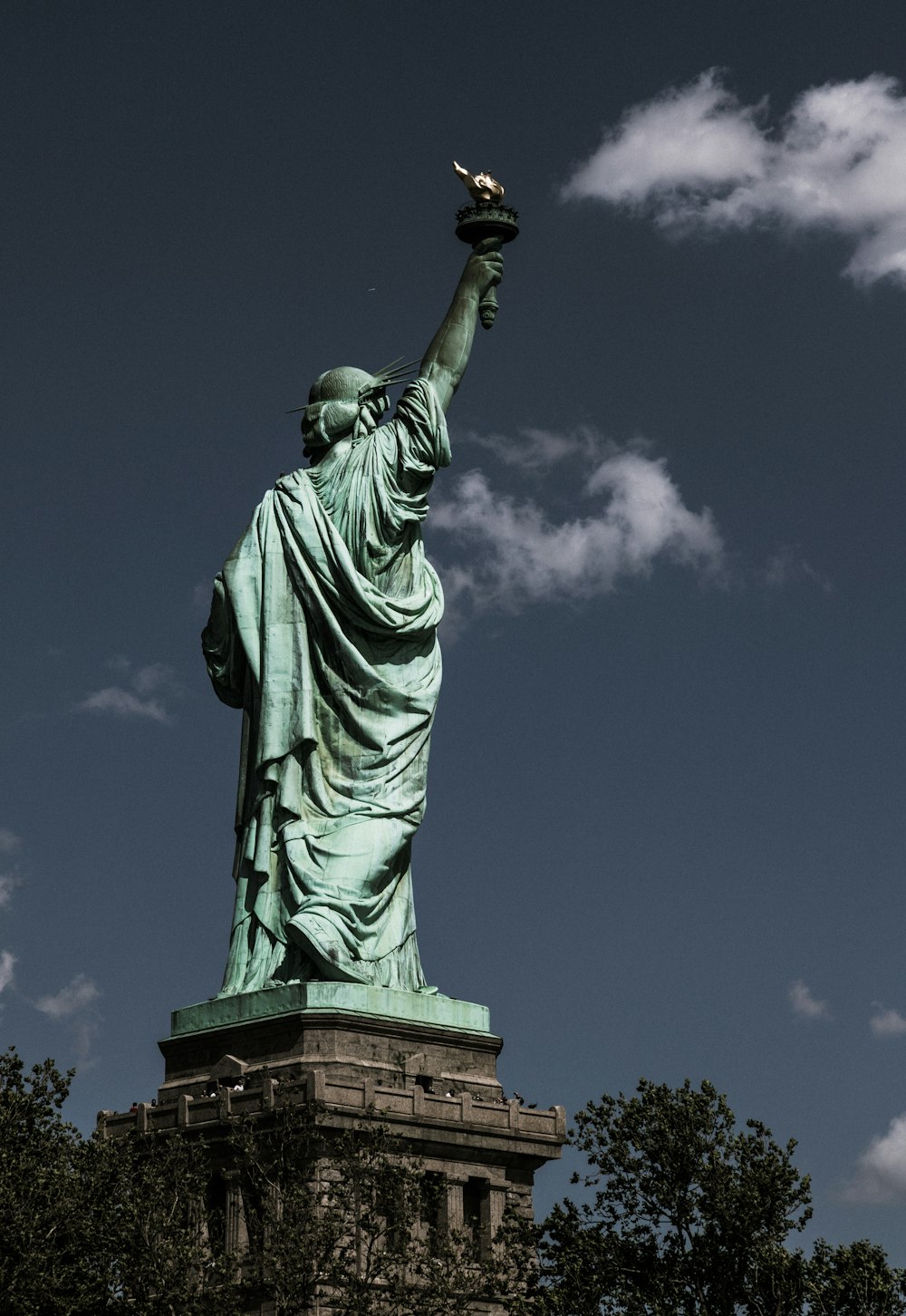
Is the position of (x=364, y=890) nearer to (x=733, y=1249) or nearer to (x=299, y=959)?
(x=299, y=959)

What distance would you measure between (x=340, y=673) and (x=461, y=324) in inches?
341

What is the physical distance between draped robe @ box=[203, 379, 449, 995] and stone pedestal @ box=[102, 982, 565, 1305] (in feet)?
3.67

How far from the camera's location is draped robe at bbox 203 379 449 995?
59.8m

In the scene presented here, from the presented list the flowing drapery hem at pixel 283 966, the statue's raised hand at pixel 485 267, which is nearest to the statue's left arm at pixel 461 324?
the statue's raised hand at pixel 485 267

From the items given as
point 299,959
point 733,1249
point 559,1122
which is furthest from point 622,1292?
point 299,959

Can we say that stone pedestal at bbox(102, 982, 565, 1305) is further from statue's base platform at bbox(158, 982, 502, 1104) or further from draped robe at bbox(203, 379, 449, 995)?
draped robe at bbox(203, 379, 449, 995)

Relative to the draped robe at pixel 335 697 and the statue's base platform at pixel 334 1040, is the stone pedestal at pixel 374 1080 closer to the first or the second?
the statue's base platform at pixel 334 1040

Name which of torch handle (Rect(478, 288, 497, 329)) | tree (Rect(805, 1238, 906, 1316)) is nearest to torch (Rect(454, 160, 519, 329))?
torch handle (Rect(478, 288, 497, 329))

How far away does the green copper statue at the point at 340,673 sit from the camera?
59.8 metres

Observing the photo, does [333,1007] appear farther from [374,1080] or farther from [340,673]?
[340,673]

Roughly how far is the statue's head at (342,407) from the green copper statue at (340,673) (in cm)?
4

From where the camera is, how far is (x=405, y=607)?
6250cm

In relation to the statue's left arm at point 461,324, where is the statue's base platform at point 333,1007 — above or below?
below

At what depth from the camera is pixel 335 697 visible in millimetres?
61906
